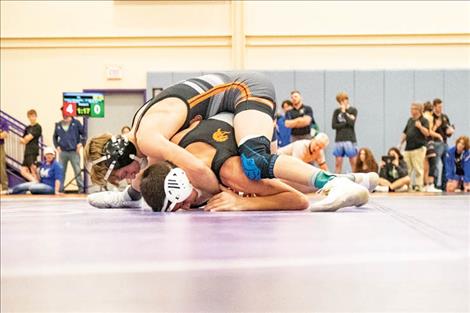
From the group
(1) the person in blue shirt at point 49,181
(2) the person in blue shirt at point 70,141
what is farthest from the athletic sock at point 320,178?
(2) the person in blue shirt at point 70,141

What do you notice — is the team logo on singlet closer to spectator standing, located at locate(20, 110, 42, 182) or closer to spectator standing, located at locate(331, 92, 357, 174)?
spectator standing, located at locate(331, 92, 357, 174)

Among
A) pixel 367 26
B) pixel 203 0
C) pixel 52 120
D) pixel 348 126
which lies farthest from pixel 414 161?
pixel 52 120

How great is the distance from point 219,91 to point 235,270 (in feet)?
5.43

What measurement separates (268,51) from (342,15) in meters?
1.14

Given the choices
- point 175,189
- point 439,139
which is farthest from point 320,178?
point 439,139

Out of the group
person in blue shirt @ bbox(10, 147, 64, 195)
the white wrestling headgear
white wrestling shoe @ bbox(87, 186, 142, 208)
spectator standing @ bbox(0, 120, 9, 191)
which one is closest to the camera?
the white wrestling headgear

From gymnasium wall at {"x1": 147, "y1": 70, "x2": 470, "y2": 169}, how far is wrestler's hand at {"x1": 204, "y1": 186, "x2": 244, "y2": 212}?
18.4 ft

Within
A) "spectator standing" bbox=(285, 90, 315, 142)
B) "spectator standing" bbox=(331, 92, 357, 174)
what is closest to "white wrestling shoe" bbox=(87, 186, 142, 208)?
"spectator standing" bbox=(285, 90, 315, 142)

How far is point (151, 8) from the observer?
8125 mm

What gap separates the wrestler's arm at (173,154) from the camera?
2039 millimetres

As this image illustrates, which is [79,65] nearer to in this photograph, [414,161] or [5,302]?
[414,161]

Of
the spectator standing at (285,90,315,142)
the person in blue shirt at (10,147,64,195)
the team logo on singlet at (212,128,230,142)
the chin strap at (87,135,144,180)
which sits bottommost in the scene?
the person in blue shirt at (10,147,64,195)

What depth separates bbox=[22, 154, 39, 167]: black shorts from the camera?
7312mm

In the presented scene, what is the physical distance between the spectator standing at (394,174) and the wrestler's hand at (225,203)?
3525mm
